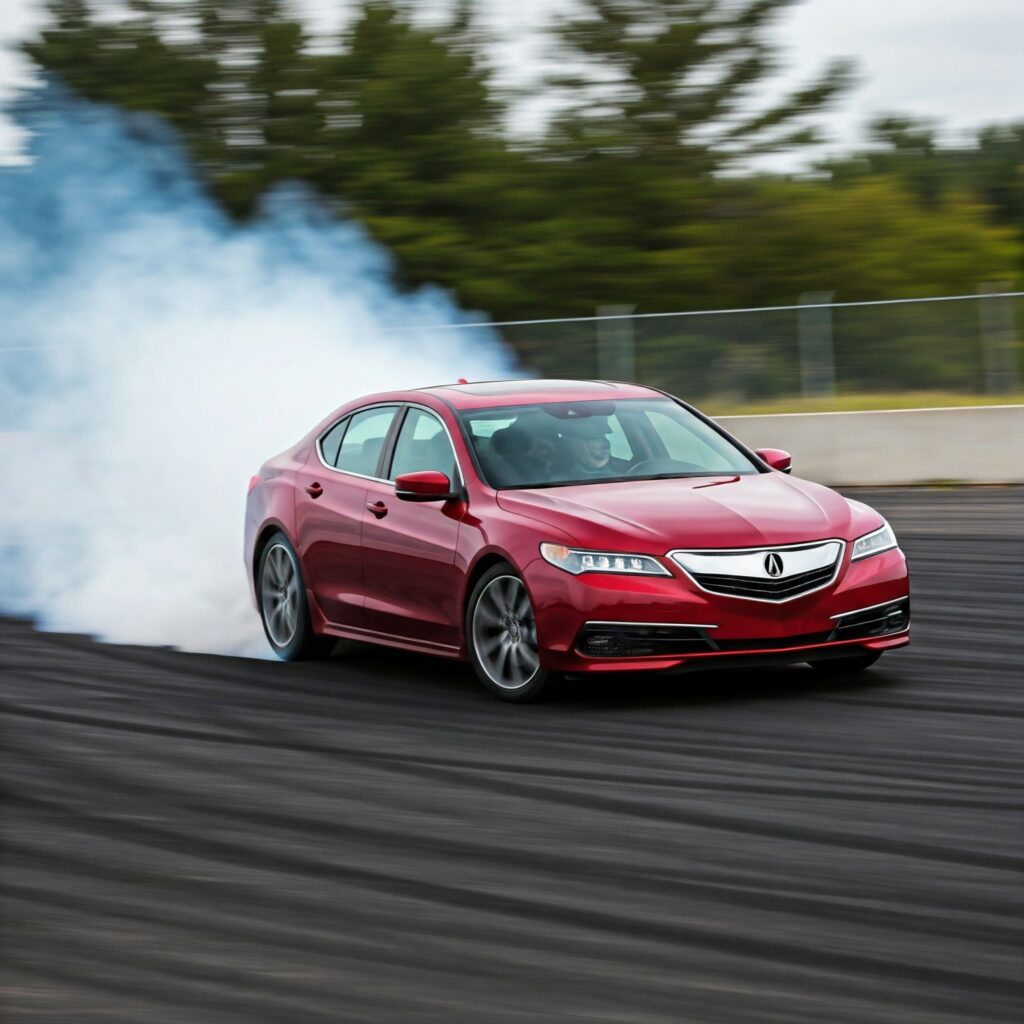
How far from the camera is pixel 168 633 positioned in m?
12.1

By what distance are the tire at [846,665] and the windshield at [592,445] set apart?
3.50 ft

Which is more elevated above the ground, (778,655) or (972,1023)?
(972,1023)

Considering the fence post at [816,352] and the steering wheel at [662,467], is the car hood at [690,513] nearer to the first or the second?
the steering wheel at [662,467]

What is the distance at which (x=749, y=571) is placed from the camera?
878cm

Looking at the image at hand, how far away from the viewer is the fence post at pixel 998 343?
20812mm

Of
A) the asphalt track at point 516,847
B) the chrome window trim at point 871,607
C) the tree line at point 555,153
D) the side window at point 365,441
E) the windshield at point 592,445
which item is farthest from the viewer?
the tree line at point 555,153

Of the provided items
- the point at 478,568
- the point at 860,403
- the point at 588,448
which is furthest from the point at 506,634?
the point at 860,403

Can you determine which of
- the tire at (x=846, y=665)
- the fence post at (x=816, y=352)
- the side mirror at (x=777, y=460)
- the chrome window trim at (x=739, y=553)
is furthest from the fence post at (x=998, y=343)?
the chrome window trim at (x=739, y=553)

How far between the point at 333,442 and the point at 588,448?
182 cm

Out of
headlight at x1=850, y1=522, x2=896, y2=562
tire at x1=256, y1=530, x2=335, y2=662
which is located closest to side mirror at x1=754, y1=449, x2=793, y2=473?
headlight at x1=850, y1=522, x2=896, y2=562

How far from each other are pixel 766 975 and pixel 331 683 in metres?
5.56

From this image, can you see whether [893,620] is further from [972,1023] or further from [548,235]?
[548,235]

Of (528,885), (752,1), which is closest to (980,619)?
(528,885)

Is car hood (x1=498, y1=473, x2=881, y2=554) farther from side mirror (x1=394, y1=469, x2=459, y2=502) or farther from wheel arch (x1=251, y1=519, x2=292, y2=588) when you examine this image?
wheel arch (x1=251, y1=519, x2=292, y2=588)
